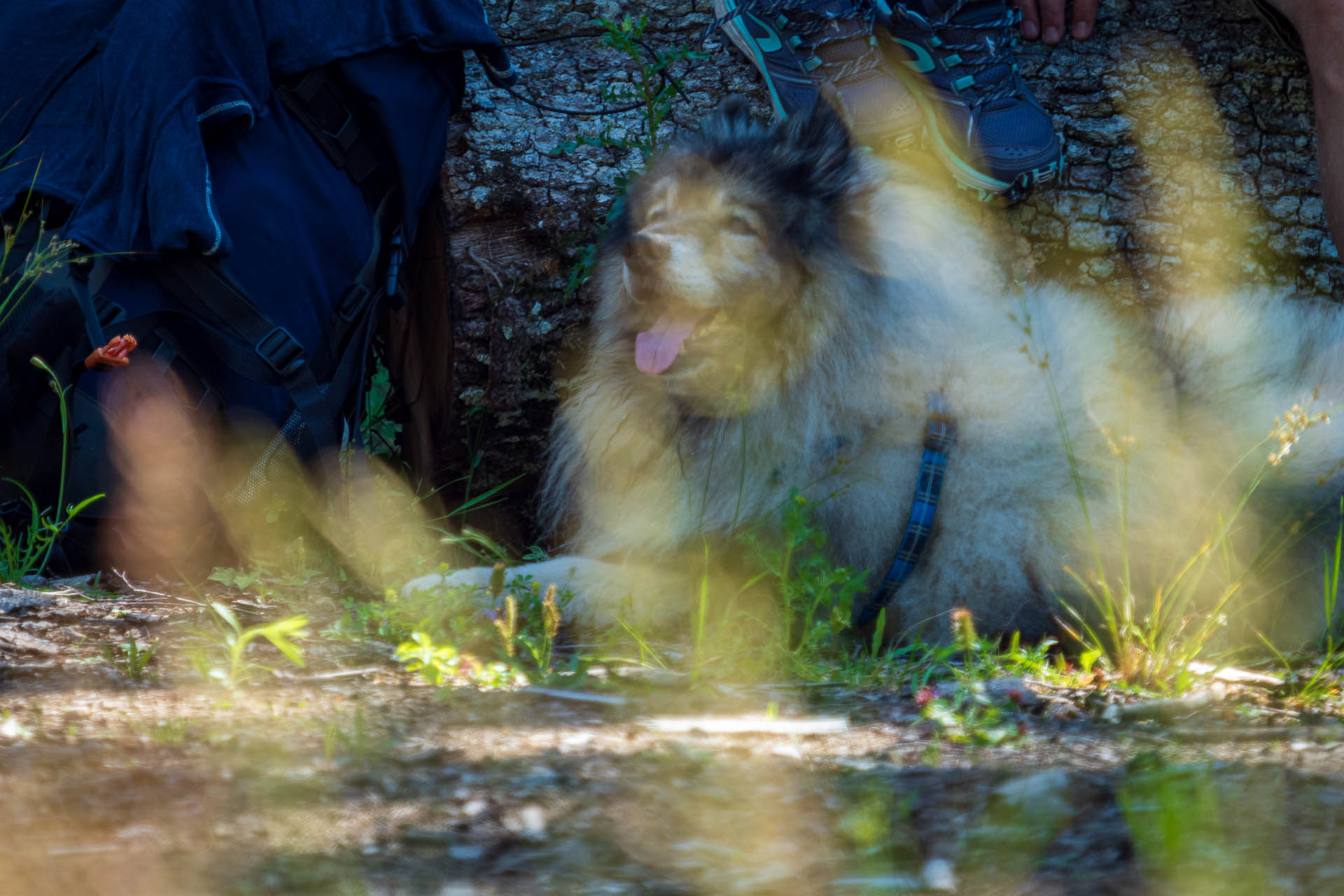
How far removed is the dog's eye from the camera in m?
2.73

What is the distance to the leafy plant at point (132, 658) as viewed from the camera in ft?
6.72

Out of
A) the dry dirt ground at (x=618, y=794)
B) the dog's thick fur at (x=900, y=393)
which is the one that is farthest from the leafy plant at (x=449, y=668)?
the dog's thick fur at (x=900, y=393)

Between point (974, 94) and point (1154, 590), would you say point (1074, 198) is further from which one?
point (1154, 590)

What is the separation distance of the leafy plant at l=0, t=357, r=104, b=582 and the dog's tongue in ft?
4.37

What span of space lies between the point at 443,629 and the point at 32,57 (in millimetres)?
1825

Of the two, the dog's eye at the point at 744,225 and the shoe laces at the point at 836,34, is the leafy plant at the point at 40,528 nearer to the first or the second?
the dog's eye at the point at 744,225

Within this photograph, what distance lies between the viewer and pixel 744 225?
2.74m

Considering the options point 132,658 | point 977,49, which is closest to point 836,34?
point 977,49

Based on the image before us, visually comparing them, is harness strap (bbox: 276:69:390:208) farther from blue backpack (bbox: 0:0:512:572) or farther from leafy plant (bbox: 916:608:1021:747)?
leafy plant (bbox: 916:608:1021:747)

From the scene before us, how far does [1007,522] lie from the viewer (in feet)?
8.68

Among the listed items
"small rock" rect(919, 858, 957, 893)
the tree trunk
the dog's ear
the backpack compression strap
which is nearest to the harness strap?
the backpack compression strap

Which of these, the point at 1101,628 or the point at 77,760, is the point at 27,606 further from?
the point at 1101,628

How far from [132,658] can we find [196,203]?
113 cm

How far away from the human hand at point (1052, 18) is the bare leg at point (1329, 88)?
0.58m
